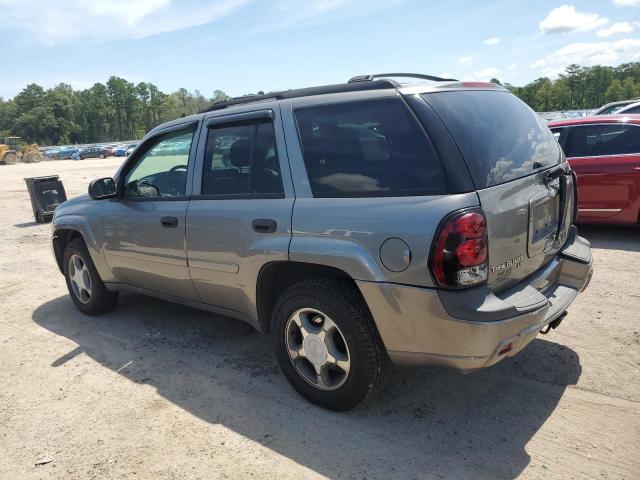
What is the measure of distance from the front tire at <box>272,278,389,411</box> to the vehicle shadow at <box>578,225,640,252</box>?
4.86 m

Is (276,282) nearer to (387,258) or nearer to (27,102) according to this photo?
(387,258)

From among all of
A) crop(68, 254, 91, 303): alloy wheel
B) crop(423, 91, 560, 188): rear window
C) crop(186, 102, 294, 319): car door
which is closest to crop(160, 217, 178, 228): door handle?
crop(186, 102, 294, 319): car door

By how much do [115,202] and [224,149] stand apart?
4.66 ft

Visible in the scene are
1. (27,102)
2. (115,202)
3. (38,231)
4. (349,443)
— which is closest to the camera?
(349,443)

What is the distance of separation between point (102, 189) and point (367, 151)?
2.63m

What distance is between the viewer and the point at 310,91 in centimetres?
335

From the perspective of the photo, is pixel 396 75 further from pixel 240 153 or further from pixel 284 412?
pixel 284 412

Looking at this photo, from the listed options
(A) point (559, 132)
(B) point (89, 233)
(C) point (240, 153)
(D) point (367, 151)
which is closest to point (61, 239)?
(B) point (89, 233)

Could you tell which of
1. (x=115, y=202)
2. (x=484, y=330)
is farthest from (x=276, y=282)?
(x=115, y=202)

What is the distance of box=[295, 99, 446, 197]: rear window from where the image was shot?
8.61ft

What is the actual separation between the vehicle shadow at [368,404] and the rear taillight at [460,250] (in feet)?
3.09

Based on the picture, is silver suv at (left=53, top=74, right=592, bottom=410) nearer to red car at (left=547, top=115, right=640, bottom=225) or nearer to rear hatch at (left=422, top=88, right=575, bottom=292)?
rear hatch at (left=422, top=88, right=575, bottom=292)

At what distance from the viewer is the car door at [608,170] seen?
6.51m

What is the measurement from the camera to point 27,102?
385 ft
